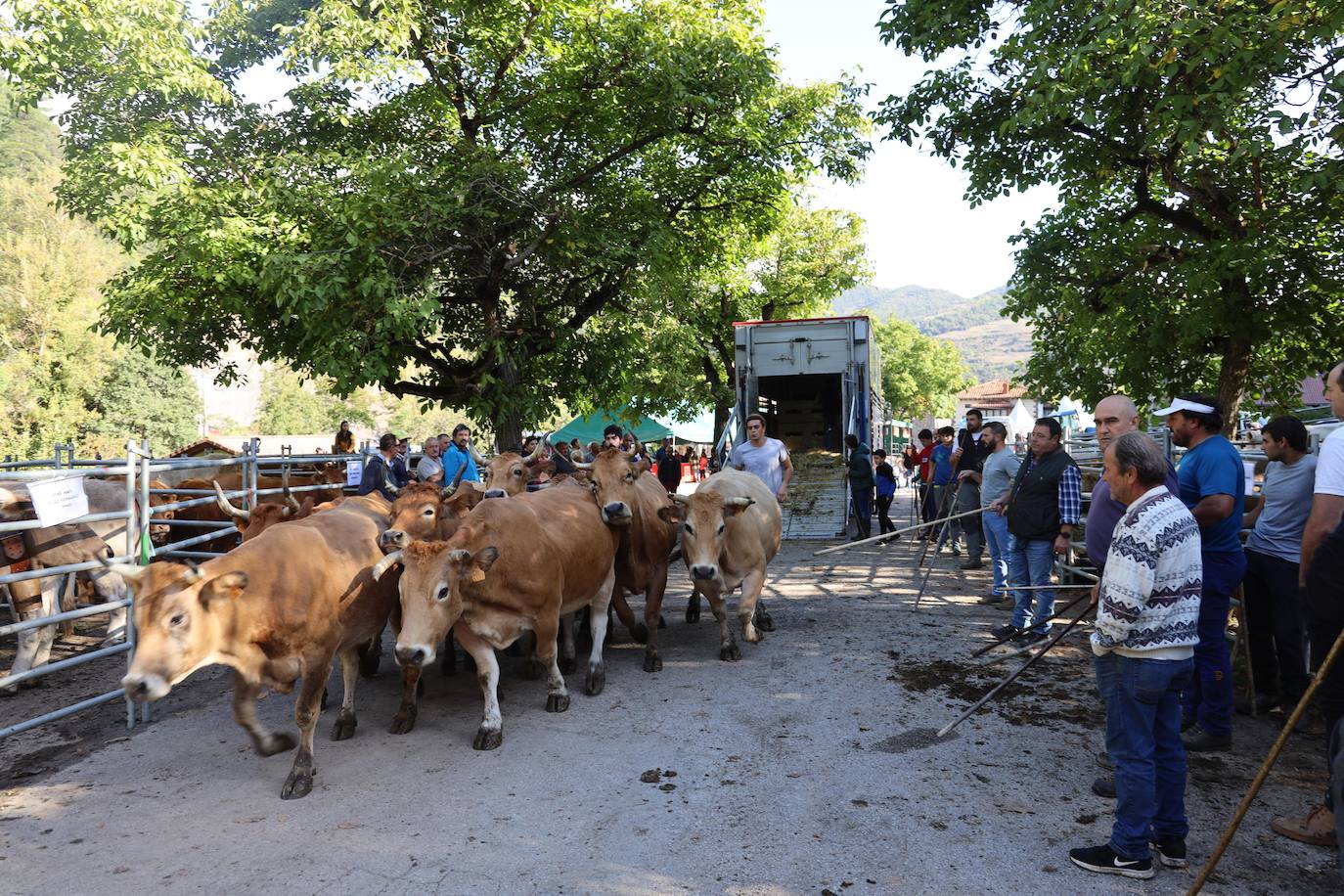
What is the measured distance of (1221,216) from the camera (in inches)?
383

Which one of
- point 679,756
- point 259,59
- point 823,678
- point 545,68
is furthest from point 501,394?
point 679,756

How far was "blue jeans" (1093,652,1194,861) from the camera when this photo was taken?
352 cm

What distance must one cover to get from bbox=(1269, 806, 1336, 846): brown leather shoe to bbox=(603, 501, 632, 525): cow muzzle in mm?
4617

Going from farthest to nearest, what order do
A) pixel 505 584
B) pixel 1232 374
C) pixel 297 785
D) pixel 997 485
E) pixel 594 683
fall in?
1. pixel 1232 374
2. pixel 997 485
3. pixel 594 683
4. pixel 505 584
5. pixel 297 785

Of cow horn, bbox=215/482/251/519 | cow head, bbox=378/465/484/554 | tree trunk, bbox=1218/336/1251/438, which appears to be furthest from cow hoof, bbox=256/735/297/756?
tree trunk, bbox=1218/336/1251/438

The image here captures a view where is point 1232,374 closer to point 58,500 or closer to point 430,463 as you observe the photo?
point 430,463

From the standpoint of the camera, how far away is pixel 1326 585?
11.7 ft

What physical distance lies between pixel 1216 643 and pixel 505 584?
14.5ft

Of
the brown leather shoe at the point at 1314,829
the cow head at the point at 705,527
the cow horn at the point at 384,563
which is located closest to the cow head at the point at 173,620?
the cow horn at the point at 384,563

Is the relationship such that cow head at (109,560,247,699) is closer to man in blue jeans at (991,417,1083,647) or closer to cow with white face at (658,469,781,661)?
cow with white face at (658,469,781,661)

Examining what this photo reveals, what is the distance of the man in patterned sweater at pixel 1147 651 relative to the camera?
11.5ft

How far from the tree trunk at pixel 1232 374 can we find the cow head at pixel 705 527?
23.2 ft

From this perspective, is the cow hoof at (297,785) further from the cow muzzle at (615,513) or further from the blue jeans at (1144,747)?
the blue jeans at (1144,747)

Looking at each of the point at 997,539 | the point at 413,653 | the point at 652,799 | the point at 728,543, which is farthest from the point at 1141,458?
the point at 997,539
